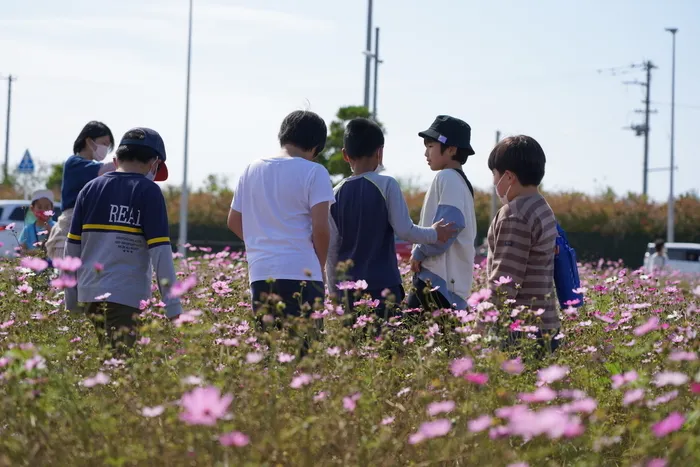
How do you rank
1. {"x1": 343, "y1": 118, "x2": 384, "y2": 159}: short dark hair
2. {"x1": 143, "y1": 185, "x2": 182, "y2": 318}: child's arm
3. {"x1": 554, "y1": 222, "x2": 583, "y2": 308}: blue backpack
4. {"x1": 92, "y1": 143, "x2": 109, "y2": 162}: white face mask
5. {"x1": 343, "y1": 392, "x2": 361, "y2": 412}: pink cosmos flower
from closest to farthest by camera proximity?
1. {"x1": 343, "y1": 392, "x2": 361, "y2": 412}: pink cosmos flower
2. {"x1": 143, "y1": 185, "x2": 182, "y2": 318}: child's arm
3. {"x1": 554, "y1": 222, "x2": 583, "y2": 308}: blue backpack
4. {"x1": 343, "y1": 118, "x2": 384, "y2": 159}: short dark hair
5. {"x1": 92, "y1": 143, "x2": 109, "y2": 162}: white face mask

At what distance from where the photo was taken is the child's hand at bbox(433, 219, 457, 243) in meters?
4.55

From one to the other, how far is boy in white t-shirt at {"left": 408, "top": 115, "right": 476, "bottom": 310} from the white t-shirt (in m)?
0.69

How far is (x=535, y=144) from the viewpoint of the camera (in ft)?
14.0

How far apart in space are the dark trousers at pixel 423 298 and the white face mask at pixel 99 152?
220cm

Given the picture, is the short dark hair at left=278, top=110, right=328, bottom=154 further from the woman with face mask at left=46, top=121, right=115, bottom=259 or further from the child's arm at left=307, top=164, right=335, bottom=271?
the woman with face mask at left=46, top=121, right=115, bottom=259

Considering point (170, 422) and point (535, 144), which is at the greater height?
point (535, 144)

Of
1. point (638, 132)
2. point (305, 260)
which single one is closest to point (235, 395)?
point (305, 260)

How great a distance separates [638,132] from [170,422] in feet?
161

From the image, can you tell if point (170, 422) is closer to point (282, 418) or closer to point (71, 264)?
point (282, 418)

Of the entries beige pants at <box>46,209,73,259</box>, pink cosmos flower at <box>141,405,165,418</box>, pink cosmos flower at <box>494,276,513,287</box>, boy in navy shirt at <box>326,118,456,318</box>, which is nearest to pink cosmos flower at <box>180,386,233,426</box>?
pink cosmos flower at <box>141,405,165,418</box>

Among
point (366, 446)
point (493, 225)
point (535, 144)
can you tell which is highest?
point (535, 144)

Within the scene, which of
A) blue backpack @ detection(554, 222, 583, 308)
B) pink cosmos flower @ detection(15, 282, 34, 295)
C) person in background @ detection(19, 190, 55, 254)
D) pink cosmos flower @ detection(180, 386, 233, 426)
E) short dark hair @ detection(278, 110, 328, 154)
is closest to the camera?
pink cosmos flower @ detection(180, 386, 233, 426)

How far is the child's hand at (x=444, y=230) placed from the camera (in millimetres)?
4555

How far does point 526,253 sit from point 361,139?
38.3 inches
